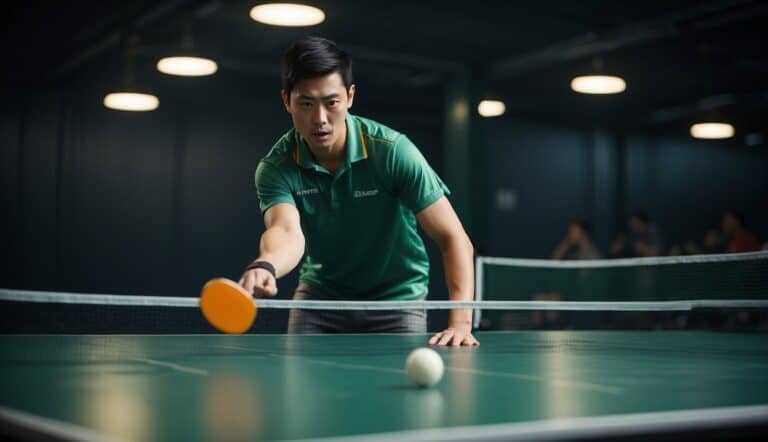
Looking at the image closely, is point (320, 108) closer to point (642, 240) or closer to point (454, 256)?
point (454, 256)

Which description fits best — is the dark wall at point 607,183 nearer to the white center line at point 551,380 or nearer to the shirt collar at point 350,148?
the shirt collar at point 350,148

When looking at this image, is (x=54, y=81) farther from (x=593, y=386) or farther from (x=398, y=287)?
(x=593, y=386)

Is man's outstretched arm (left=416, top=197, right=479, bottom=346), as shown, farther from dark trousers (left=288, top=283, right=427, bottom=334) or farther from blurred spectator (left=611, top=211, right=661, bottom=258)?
blurred spectator (left=611, top=211, right=661, bottom=258)

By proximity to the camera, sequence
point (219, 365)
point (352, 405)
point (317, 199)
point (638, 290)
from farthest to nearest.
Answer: point (638, 290)
point (317, 199)
point (219, 365)
point (352, 405)

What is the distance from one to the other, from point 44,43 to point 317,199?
337 inches

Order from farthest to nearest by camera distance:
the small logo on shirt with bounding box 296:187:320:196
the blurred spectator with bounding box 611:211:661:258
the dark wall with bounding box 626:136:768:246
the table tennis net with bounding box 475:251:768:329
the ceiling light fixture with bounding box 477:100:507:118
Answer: the dark wall with bounding box 626:136:768:246, the blurred spectator with bounding box 611:211:661:258, the ceiling light fixture with bounding box 477:100:507:118, the table tennis net with bounding box 475:251:768:329, the small logo on shirt with bounding box 296:187:320:196

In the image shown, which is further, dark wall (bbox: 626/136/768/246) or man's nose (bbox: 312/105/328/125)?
dark wall (bbox: 626/136/768/246)

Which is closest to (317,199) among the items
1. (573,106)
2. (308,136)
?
(308,136)

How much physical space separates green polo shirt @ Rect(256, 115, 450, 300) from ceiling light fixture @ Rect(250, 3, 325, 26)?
236 centimetres

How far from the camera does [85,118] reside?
40.0 ft

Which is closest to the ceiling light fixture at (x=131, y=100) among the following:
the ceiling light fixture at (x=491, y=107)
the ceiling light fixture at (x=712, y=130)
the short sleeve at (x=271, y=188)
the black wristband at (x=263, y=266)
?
the ceiling light fixture at (x=491, y=107)

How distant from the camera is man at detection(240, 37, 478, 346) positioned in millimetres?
3125

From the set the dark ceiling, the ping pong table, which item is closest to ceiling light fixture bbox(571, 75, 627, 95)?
the dark ceiling

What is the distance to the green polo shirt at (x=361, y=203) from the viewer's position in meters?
3.32
